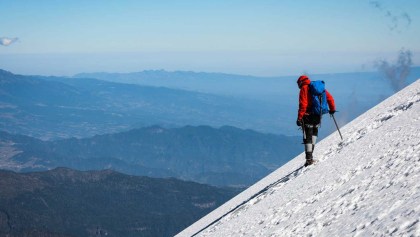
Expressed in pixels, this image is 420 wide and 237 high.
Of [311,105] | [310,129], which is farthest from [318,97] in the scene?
[310,129]

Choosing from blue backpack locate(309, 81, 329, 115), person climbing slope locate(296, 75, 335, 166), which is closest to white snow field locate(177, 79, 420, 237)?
person climbing slope locate(296, 75, 335, 166)

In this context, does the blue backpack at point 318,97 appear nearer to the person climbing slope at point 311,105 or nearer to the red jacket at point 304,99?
the person climbing slope at point 311,105

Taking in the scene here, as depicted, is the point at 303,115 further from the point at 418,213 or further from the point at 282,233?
the point at 418,213

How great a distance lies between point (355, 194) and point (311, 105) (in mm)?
6948

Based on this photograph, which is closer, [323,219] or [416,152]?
[323,219]

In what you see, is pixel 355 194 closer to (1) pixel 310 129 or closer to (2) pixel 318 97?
(2) pixel 318 97

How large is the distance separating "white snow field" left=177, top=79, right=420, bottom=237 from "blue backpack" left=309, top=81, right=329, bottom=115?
65.8 inches

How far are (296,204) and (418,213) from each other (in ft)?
19.2

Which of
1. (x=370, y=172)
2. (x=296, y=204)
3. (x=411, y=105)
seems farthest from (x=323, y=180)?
(x=411, y=105)

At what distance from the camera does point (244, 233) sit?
41.8ft

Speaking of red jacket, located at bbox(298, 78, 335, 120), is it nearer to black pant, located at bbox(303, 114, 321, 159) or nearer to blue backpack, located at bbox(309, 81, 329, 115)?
blue backpack, located at bbox(309, 81, 329, 115)

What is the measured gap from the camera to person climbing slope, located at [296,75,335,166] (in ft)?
50.6

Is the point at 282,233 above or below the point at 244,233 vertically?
above

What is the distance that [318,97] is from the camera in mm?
15672
